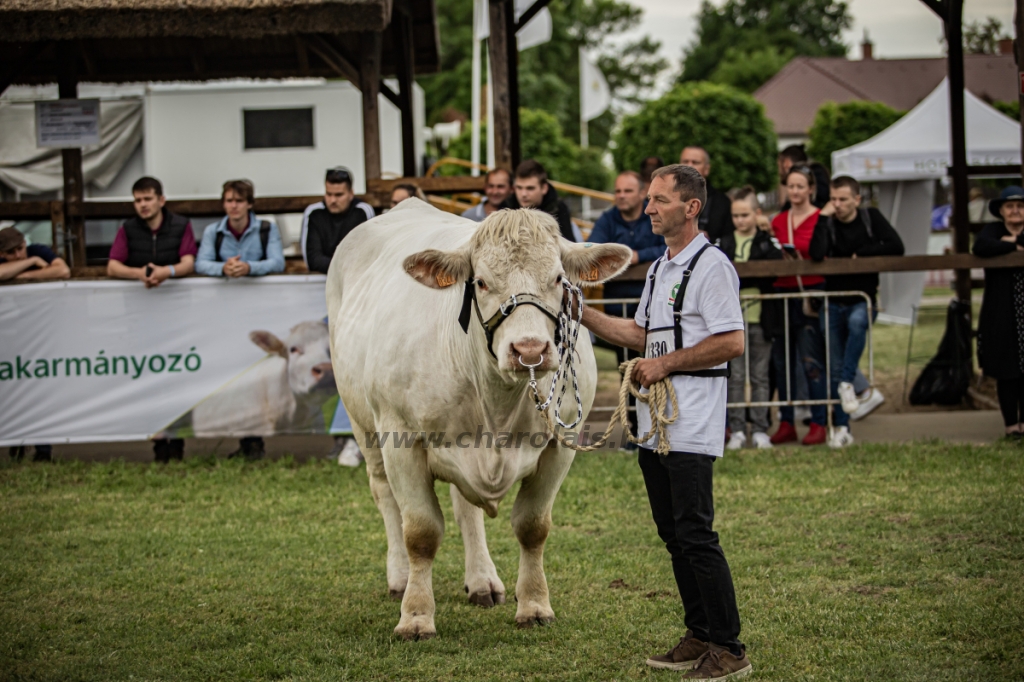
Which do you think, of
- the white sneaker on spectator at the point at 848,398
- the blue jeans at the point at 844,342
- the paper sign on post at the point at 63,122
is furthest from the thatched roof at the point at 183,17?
the white sneaker on spectator at the point at 848,398

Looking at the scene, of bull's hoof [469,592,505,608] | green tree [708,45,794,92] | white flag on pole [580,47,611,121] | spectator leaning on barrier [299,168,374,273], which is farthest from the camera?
green tree [708,45,794,92]

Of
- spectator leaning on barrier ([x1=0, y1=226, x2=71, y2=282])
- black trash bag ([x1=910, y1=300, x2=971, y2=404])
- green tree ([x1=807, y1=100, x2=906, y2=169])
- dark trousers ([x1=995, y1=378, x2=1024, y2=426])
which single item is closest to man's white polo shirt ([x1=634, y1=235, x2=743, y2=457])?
dark trousers ([x1=995, y1=378, x2=1024, y2=426])

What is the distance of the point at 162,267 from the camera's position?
29.9ft

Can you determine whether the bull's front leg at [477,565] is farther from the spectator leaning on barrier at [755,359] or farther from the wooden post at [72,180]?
the wooden post at [72,180]

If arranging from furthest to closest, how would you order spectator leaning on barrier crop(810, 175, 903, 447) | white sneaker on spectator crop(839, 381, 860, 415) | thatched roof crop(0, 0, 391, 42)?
1. thatched roof crop(0, 0, 391, 42)
2. spectator leaning on barrier crop(810, 175, 903, 447)
3. white sneaker on spectator crop(839, 381, 860, 415)

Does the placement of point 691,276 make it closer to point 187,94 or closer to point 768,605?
point 768,605

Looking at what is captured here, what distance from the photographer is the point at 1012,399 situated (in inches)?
347

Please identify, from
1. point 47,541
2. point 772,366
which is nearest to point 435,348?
point 47,541

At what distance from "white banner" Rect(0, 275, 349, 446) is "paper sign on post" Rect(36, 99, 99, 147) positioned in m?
2.13

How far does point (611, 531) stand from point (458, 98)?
42.4 meters

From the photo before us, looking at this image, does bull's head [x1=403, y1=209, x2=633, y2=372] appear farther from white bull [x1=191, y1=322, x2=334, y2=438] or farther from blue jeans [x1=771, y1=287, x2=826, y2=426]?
blue jeans [x1=771, y1=287, x2=826, y2=426]

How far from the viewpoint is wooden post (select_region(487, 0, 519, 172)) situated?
10.0 m

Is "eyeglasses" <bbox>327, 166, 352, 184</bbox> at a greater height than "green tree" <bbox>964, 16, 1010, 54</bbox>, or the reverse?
"green tree" <bbox>964, 16, 1010, 54</bbox>

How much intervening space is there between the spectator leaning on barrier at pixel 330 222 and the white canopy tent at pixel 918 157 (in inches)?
429
